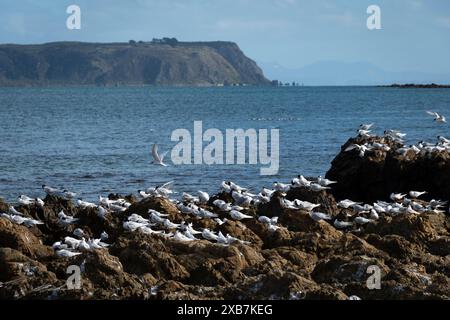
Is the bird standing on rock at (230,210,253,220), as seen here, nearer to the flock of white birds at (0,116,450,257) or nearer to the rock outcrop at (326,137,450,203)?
the flock of white birds at (0,116,450,257)

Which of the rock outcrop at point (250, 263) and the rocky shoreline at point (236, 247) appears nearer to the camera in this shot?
the rock outcrop at point (250, 263)

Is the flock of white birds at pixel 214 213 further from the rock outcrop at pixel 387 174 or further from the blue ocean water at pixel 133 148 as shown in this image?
the blue ocean water at pixel 133 148

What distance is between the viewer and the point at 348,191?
2128cm

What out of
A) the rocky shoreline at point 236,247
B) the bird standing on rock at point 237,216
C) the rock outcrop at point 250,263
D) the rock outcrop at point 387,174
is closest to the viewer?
the rock outcrop at point 250,263

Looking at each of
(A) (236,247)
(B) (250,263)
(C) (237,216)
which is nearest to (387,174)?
(C) (237,216)

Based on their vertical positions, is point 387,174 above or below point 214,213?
above

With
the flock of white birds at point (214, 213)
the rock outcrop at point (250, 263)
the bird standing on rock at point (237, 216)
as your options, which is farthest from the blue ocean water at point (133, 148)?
the rock outcrop at point (250, 263)

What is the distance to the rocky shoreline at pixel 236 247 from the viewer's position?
35.0 feet

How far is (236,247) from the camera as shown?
1256 centimetres

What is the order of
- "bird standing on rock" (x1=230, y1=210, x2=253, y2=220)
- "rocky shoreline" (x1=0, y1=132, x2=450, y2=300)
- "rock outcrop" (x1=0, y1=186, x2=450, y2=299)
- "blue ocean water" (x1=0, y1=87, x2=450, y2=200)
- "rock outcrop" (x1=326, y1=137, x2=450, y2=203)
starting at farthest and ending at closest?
"blue ocean water" (x1=0, y1=87, x2=450, y2=200) → "rock outcrop" (x1=326, y1=137, x2=450, y2=203) → "bird standing on rock" (x1=230, y1=210, x2=253, y2=220) → "rocky shoreline" (x1=0, y1=132, x2=450, y2=300) → "rock outcrop" (x1=0, y1=186, x2=450, y2=299)

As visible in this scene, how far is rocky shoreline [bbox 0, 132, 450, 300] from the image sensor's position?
35.0 feet

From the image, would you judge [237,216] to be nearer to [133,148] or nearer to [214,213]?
[214,213]

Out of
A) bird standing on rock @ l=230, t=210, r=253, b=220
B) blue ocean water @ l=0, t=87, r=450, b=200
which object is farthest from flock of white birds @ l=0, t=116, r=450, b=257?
blue ocean water @ l=0, t=87, r=450, b=200
